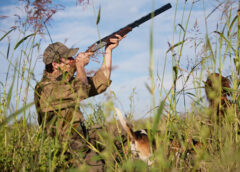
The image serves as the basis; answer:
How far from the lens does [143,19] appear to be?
178 inches

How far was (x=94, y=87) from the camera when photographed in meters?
3.86

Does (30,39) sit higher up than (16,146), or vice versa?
(30,39)

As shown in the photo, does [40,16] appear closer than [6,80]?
Yes

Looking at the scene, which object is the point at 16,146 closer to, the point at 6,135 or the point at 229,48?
the point at 6,135

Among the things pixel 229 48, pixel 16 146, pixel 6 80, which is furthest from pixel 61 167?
pixel 229 48

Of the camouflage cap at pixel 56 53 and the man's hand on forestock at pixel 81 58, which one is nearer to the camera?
the camouflage cap at pixel 56 53

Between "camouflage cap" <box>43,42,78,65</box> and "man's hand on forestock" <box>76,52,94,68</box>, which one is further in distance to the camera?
"man's hand on forestock" <box>76,52,94,68</box>

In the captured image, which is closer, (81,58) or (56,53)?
(56,53)

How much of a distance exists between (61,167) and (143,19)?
3403 millimetres

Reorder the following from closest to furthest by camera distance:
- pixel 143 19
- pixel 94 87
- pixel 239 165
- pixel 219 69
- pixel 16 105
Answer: pixel 239 165, pixel 219 69, pixel 16 105, pixel 94 87, pixel 143 19

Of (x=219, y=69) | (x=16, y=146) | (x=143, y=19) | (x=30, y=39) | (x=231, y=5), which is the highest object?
(x=143, y=19)

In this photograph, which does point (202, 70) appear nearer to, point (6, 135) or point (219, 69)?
point (219, 69)

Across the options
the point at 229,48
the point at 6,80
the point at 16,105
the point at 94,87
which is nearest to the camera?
the point at 229,48

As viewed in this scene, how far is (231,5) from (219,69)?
0.53 metres
